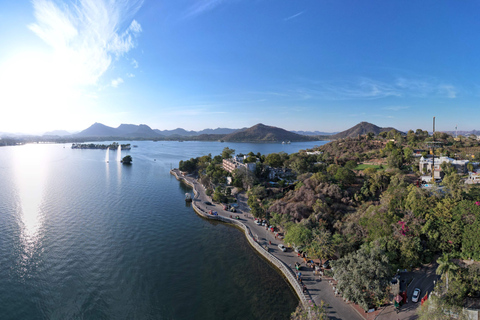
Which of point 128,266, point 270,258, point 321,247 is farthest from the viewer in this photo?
point 270,258

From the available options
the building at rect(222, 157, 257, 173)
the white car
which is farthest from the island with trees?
the building at rect(222, 157, 257, 173)

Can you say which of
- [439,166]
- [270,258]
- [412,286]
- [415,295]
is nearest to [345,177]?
[439,166]

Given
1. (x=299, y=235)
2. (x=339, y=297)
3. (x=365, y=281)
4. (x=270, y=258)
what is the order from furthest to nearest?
1. (x=270, y=258)
2. (x=299, y=235)
3. (x=339, y=297)
4. (x=365, y=281)

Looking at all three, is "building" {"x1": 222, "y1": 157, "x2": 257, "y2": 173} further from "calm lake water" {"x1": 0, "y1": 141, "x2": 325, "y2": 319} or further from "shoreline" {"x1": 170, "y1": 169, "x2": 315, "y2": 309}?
"calm lake water" {"x1": 0, "y1": 141, "x2": 325, "y2": 319}

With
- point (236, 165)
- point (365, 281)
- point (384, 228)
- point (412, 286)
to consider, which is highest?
point (236, 165)

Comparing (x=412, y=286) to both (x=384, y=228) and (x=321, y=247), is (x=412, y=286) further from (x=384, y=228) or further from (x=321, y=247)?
(x=321, y=247)

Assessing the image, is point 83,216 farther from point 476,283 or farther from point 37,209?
point 476,283

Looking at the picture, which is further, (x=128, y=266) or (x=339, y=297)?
(x=128, y=266)
